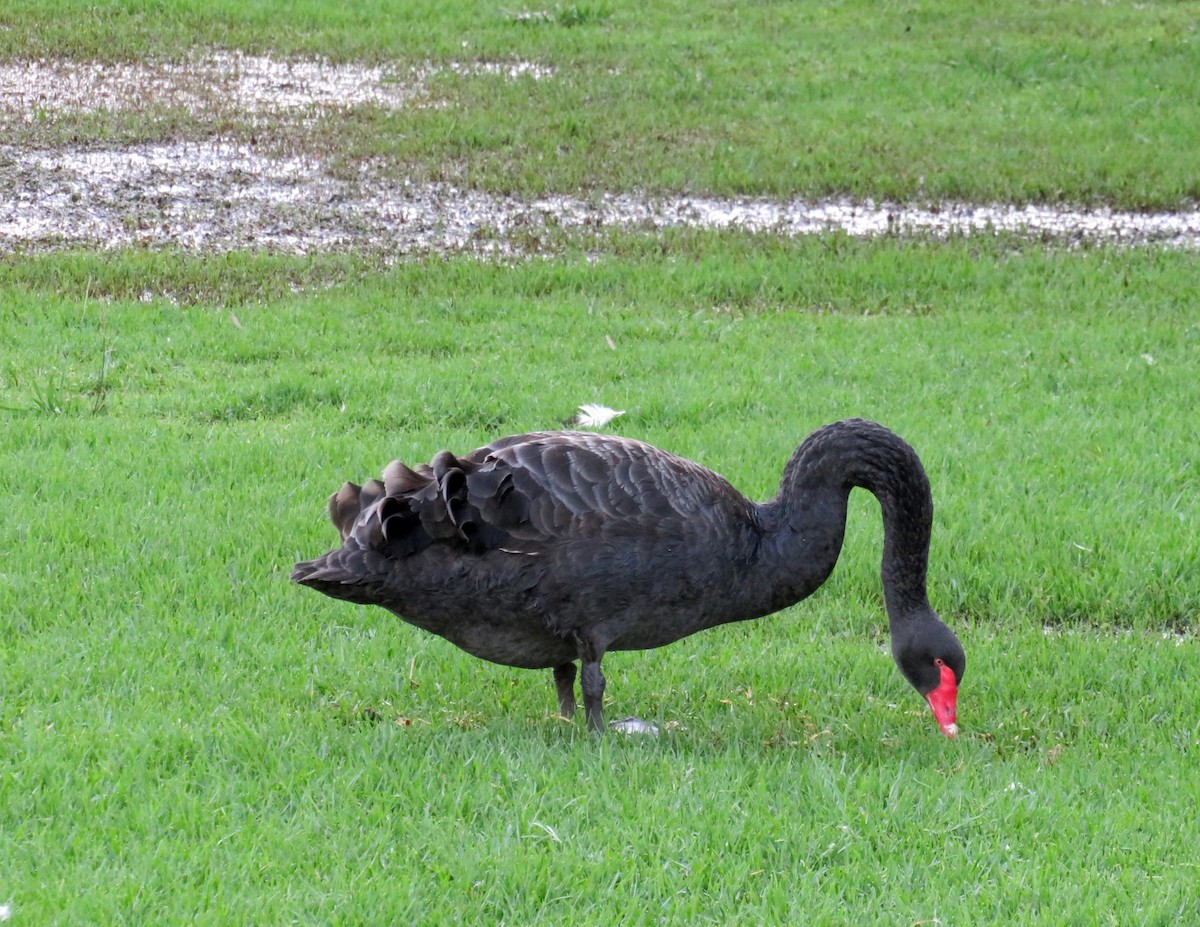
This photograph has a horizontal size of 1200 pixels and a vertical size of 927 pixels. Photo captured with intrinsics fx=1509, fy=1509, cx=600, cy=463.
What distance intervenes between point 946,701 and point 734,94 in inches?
432

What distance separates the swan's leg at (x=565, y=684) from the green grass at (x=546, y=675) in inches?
5.3

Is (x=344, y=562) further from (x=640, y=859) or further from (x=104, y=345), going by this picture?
(x=104, y=345)

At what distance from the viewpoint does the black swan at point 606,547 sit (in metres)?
4.05

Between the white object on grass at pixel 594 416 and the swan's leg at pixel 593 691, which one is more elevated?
the swan's leg at pixel 593 691

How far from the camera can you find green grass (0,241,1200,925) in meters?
3.44

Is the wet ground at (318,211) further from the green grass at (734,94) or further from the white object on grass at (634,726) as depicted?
the white object on grass at (634,726)

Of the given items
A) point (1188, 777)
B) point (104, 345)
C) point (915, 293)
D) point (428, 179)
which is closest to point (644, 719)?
point (1188, 777)

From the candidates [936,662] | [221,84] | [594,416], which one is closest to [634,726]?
[936,662]

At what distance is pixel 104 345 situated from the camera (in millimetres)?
7750

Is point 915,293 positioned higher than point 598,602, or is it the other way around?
point 598,602

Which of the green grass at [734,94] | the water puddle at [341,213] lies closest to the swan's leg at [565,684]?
the water puddle at [341,213]

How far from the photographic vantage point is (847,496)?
14.0 ft

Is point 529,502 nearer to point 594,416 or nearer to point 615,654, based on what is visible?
point 615,654

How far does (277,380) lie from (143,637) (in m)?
2.80
